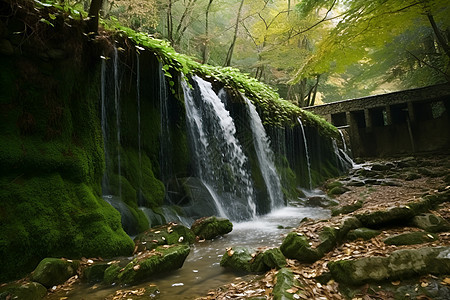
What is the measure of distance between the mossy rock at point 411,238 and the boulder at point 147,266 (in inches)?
108

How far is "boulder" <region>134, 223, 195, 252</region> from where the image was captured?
15.0 feet

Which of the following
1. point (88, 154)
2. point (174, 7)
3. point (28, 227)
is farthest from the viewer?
point (174, 7)

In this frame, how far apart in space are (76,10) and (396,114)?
962 inches

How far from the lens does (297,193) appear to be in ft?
40.4

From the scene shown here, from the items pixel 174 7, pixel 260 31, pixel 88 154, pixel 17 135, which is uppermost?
pixel 174 7

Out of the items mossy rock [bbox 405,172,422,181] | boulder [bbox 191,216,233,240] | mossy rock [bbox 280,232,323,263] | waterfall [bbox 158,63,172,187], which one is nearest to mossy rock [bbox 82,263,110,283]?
boulder [bbox 191,216,233,240]

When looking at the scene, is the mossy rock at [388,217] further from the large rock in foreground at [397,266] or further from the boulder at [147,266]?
the boulder at [147,266]

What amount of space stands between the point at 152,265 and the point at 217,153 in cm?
548

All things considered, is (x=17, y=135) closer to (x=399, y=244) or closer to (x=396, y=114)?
(x=399, y=244)

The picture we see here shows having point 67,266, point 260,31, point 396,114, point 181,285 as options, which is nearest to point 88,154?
point 67,266

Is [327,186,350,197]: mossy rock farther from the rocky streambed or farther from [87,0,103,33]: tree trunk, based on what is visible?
[87,0,103,33]: tree trunk

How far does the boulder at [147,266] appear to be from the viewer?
338 centimetres

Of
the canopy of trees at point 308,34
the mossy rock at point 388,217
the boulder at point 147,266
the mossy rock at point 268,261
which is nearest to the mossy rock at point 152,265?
the boulder at point 147,266

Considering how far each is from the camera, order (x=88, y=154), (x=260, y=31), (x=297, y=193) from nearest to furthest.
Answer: (x=88, y=154)
(x=297, y=193)
(x=260, y=31)
